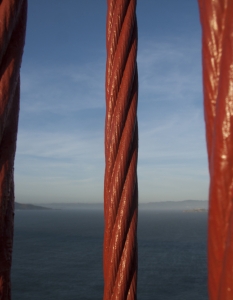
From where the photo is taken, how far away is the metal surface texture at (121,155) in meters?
0.77

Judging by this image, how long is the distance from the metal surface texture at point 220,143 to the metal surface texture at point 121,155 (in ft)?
1.24

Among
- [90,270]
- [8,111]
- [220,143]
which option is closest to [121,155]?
[8,111]

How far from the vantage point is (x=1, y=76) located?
68cm

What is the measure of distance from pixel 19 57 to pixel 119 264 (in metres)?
0.46

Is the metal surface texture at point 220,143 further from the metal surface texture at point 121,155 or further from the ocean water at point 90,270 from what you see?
the ocean water at point 90,270

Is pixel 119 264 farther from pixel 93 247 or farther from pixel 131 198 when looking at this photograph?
pixel 93 247

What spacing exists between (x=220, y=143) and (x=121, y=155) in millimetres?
403

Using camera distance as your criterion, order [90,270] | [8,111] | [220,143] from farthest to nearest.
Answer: [90,270], [8,111], [220,143]

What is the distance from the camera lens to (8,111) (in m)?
0.69

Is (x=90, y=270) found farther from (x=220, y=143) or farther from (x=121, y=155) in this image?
(x=220, y=143)

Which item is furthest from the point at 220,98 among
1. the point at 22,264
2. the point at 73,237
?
the point at 73,237

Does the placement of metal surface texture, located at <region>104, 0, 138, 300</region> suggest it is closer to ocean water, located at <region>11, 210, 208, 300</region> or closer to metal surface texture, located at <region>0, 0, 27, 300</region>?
metal surface texture, located at <region>0, 0, 27, 300</region>

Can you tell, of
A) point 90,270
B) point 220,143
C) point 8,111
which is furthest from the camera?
point 90,270

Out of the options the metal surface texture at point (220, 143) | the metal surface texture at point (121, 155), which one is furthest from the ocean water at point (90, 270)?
the metal surface texture at point (220, 143)
